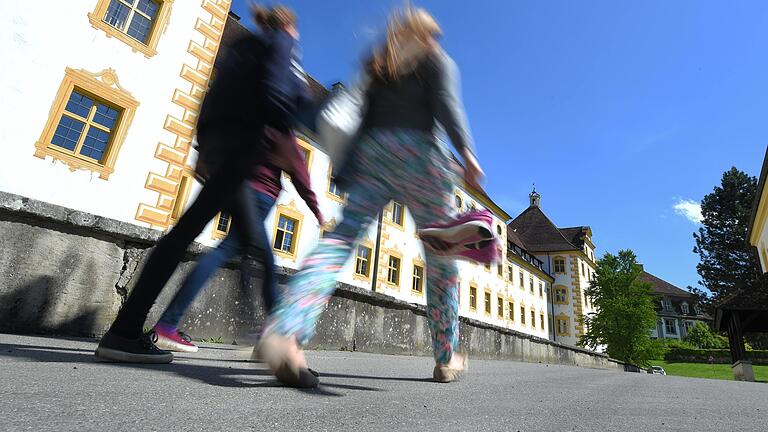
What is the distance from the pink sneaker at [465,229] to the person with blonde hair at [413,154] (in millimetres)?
59

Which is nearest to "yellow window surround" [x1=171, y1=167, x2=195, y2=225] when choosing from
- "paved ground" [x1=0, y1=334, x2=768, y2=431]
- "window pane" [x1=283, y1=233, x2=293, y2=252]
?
"window pane" [x1=283, y1=233, x2=293, y2=252]

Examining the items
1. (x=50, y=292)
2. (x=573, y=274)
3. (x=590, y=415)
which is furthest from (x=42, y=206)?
(x=573, y=274)

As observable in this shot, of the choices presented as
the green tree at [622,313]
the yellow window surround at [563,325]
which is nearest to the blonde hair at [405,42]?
the green tree at [622,313]

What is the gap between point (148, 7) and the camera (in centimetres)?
1271

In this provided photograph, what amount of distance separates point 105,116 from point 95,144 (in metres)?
0.87

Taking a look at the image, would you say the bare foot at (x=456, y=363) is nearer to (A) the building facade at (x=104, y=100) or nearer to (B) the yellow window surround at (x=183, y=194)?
(A) the building facade at (x=104, y=100)

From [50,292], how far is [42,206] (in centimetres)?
71

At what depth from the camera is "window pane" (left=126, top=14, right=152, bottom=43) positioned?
1240 centimetres

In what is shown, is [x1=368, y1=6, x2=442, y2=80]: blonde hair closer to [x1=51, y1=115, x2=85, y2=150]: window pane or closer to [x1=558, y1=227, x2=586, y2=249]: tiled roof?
[x1=51, y1=115, x2=85, y2=150]: window pane

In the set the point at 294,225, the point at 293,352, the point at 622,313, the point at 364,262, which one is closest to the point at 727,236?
the point at 622,313

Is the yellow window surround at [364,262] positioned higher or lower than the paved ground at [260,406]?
higher

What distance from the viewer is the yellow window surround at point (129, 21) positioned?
11734mm

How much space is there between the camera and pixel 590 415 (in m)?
1.52

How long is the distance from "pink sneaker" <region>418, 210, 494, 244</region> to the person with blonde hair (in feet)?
0.19
